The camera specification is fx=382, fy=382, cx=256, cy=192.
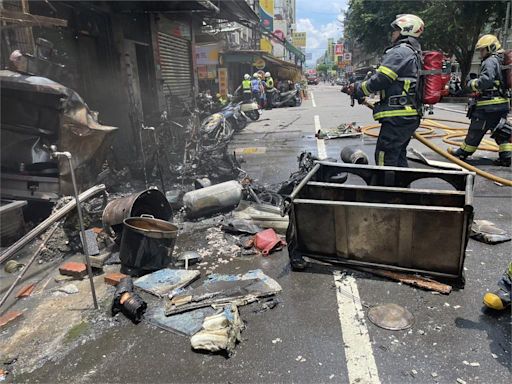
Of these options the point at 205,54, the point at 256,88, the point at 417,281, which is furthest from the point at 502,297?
the point at 256,88

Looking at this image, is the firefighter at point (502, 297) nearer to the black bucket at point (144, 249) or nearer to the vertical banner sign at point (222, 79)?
the black bucket at point (144, 249)

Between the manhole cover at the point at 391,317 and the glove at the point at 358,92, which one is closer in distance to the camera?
the manhole cover at the point at 391,317

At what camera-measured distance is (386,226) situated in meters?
3.29

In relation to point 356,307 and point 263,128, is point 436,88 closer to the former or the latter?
point 356,307

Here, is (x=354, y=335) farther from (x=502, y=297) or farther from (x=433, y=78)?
(x=433, y=78)

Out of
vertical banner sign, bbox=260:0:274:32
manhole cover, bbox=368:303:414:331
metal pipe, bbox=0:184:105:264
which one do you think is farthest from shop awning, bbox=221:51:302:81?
manhole cover, bbox=368:303:414:331

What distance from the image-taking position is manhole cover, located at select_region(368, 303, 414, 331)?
111 inches

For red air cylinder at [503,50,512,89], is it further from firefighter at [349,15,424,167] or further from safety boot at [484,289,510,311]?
safety boot at [484,289,510,311]

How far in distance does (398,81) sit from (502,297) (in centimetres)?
279

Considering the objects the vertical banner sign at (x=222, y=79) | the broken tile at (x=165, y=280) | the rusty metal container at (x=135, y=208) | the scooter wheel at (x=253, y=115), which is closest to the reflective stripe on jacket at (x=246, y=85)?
the scooter wheel at (x=253, y=115)

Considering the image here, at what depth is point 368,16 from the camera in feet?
93.6

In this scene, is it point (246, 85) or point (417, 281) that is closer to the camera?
point (417, 281)

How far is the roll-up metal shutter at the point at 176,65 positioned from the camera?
1096 centimetres

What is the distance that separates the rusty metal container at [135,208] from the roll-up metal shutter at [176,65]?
22.6 feet
